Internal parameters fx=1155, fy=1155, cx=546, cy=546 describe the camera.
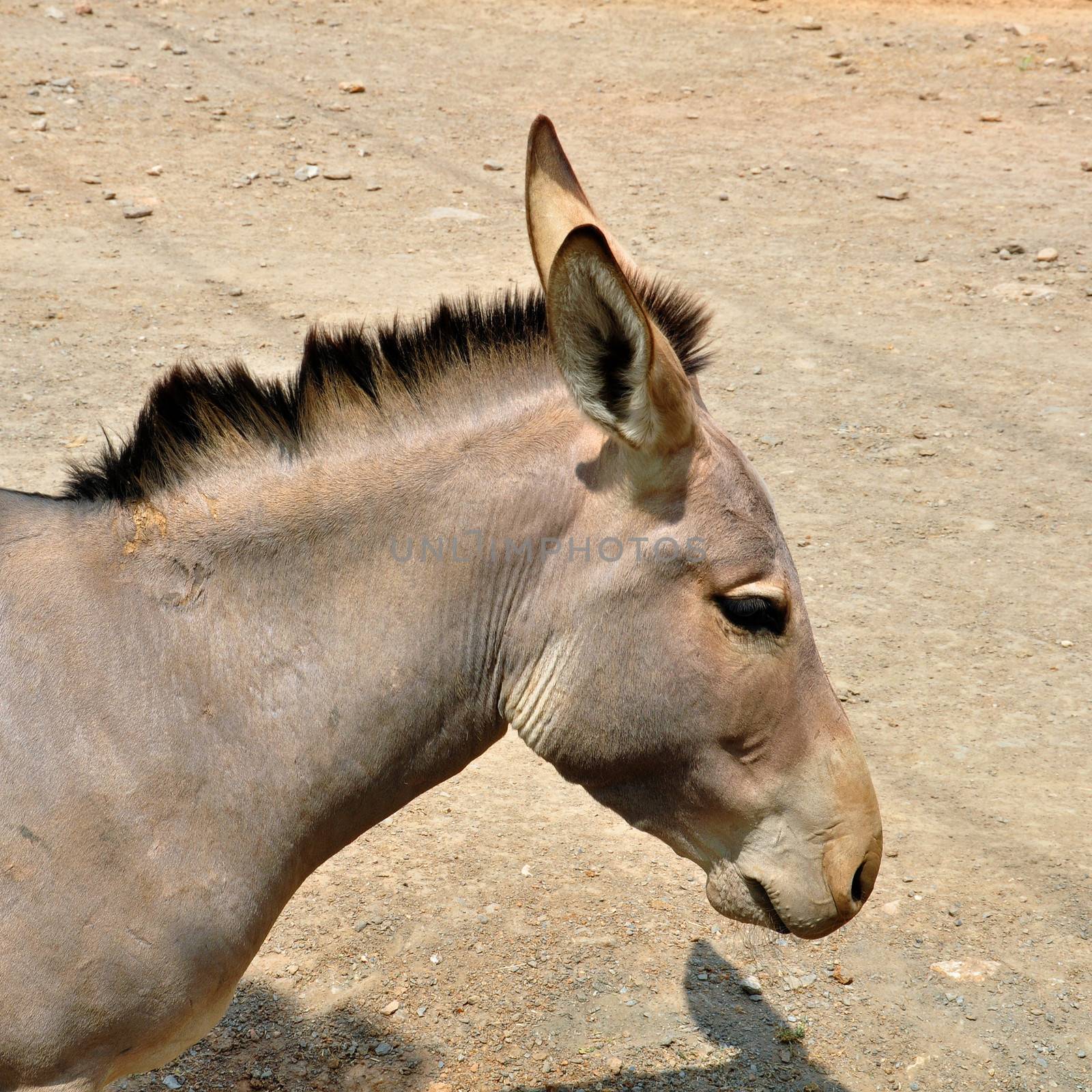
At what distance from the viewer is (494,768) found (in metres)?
4.54

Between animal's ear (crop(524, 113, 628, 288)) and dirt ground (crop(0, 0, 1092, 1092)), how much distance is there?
1.80 meters

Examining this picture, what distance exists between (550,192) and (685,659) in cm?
103

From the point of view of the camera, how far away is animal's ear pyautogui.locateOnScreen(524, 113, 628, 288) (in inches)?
94.3

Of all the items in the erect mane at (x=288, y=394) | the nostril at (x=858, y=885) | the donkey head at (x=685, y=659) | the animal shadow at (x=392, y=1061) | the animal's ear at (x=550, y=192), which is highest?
the animal's ear at (x=550, y=192)

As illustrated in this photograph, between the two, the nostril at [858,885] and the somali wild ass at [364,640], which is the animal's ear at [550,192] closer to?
the somali wild ass at [364,640]

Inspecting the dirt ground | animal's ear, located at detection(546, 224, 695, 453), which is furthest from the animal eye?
the dirt ground

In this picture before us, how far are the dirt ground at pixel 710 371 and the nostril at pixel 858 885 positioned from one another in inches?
21.5

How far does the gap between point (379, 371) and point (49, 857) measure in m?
1.07

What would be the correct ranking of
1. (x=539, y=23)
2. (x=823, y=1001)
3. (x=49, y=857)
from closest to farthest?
(x=49, y=857)
(x=823, y=1001)
(x=539, y=23)

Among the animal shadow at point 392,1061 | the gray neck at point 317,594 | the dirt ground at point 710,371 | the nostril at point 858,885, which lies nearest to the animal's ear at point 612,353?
the gray neck at point 317,594

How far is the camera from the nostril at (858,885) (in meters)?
2.39

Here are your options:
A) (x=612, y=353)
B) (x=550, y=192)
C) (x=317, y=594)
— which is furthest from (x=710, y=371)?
(x=317, y=594)

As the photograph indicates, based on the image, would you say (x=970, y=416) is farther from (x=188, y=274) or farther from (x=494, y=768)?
(x=188, y=274)

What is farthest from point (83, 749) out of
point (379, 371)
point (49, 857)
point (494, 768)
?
point (494, 768)
